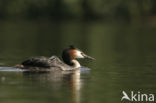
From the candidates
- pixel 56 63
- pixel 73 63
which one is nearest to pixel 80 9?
pixel 73 63

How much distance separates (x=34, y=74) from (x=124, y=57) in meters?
9.09

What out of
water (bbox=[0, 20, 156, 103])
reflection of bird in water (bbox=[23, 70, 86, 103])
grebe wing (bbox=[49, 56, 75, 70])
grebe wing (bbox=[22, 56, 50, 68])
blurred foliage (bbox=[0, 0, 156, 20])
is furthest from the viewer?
blurred foliage (bbox=[0, 0, 156, 20])

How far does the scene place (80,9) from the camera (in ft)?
291

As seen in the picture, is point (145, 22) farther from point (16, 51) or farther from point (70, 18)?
point (16, 51)

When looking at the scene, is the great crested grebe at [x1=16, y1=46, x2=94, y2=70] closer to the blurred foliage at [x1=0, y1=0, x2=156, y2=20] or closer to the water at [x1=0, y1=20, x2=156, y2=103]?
the water at [x1=0, y1=20, x2=156, y2=103]

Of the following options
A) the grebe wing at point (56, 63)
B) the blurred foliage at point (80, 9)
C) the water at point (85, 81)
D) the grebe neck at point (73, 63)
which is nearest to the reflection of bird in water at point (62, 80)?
the water at point (85, 81)

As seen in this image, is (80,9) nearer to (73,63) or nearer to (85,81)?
(73,63)

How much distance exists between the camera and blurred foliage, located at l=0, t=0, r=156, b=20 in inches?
3435

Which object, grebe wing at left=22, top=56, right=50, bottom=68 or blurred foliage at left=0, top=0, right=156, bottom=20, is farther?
Answer: blurred foliage at left=0, top=0, right=156, bottom=20

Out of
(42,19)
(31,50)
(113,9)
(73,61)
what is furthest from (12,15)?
(73,61)

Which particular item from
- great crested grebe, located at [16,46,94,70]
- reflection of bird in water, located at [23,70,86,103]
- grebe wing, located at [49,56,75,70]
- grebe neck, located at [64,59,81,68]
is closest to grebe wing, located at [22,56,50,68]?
great crested grebe, located at [16,46,94,70]

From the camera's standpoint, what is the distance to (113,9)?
88.2m

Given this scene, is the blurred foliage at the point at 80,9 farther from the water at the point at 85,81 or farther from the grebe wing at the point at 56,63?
the grebe wing at the point at 56,63

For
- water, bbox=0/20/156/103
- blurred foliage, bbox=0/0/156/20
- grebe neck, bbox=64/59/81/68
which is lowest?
water, bbox=0/20/156/103
